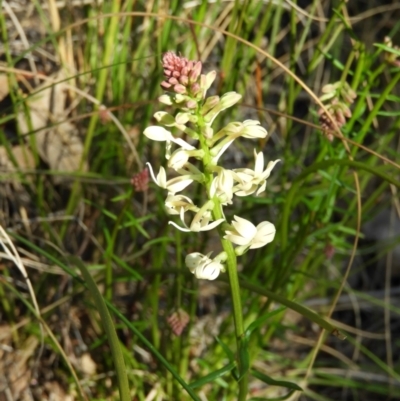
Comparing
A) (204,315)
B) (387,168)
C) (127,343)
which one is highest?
(387,168)

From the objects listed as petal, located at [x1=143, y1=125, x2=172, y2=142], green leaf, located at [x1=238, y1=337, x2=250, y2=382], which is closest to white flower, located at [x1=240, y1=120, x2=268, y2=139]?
petal, located at [x1=143, y1=125, x2=172, y2=142]

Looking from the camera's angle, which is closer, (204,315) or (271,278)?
(271,278)

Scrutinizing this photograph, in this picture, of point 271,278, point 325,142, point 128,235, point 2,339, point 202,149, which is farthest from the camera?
point 128,235

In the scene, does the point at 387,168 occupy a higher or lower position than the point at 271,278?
higher

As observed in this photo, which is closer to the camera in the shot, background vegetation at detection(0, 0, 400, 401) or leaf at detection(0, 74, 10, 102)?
background vegetation at detection(0, 0, 400, 401)

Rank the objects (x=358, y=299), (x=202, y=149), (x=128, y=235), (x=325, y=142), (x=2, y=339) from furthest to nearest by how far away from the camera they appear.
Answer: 1. (x=358, y=299)
2. (x=128, y=235)
3. (x=2, y=339)
4. (x=325, y=142)
5. (x=202, y=149)

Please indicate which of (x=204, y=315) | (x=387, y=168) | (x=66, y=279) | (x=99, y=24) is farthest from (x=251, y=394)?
(x=99, y=24)

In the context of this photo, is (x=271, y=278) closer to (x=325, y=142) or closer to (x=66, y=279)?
(x=325, y=142)

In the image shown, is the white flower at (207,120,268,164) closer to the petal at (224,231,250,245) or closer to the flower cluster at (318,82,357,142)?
the petal at (224,231,250,245)
